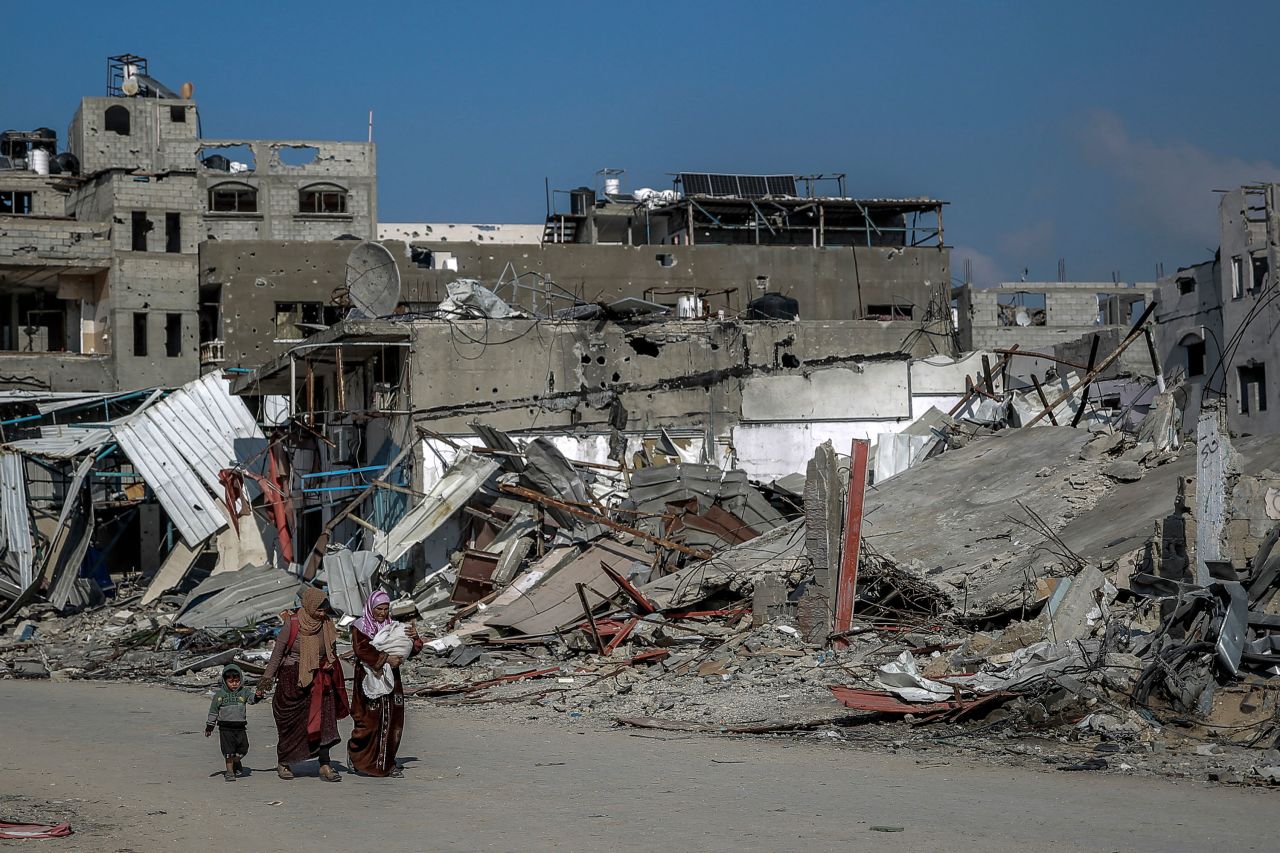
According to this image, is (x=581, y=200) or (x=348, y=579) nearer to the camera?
(x=348, y=579)

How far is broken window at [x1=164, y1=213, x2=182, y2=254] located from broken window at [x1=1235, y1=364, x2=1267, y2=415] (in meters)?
30.4

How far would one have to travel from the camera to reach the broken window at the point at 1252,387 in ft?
120

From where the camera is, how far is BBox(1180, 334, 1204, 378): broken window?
1601 inches

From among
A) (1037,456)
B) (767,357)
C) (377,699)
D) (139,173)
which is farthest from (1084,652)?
(139,173)

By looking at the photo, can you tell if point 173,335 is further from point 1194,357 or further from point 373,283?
point 1194,357

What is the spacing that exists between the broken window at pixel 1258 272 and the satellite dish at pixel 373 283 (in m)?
22.1

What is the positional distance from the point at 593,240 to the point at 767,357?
2212cm

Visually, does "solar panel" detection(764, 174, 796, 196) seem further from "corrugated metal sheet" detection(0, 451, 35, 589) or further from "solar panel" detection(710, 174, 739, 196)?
"corrugated metal sheet" detection(0, 451, 35, 589)

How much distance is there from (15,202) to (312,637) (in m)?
46.9

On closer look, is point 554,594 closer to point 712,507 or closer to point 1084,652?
point 712,507

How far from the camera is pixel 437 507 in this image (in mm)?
22453

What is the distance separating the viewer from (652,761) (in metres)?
11.5

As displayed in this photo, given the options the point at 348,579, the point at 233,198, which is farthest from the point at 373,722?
the point at 233,198

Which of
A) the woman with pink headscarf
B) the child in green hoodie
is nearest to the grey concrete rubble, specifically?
the woman with pink headscarf
